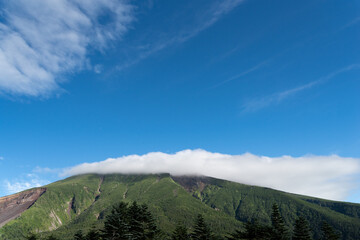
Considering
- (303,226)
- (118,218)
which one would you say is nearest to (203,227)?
(118,218)

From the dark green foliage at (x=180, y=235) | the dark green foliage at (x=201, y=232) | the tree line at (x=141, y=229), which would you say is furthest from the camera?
the dark green foliage at (x=180, y=235)

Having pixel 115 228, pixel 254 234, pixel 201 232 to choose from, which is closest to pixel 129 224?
pixel 115 228

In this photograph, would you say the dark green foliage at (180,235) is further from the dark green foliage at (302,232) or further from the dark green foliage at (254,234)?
the dark green foliage at (302,232)

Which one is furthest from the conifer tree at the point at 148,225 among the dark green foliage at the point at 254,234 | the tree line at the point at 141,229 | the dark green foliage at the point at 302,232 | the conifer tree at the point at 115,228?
the dark green foliage at the point at 302,232

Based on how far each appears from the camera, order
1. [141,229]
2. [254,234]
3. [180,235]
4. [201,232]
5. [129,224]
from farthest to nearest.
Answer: [180,235]
[201,232]
[254,234]
[141,229]
[129,224]

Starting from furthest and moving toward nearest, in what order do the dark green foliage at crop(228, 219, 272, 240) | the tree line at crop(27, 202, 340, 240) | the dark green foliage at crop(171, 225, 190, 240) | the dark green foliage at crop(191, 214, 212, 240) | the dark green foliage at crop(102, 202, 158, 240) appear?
1. the dark green foliage at crop(171, 225, 190, 240)
2. the dark green foliage at crop(191, 214, 212, 240)
3. the dark green foliage at crop(228, 219, 272, 240)
4. the tree line at crop(27, 202, 340, 240)
5. the dark green foliage at crop(102, 202, 158, 240)

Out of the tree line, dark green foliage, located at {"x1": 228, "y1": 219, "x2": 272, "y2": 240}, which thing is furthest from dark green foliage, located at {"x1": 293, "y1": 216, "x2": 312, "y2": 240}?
dark green foliage, located at {"x1": 228, "y1": 219, "x2": 272, "y2": 240}

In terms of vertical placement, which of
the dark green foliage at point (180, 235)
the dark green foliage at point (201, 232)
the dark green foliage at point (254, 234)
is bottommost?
the dark green foliage at point (180, 235)

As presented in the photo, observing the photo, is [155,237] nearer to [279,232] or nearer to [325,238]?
[279,232]

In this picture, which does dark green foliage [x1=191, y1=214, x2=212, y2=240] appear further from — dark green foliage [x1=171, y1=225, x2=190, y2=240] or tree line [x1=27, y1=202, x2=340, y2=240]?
dark green foliage [x1=171, y1=225, x2=190, y2=240]

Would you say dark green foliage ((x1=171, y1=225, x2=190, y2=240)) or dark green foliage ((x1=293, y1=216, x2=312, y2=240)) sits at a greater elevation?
dark green foliage ((x1=293, y1=216, x2=312, y2=240))

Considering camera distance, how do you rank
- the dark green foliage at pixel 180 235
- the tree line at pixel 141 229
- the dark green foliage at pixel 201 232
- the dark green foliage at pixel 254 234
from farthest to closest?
the dark green foliage at pixel 180 235, the dark green foliage at pixel 201 232, the dark green foliage at pixel 254 234, the tree line at pixel 141 229

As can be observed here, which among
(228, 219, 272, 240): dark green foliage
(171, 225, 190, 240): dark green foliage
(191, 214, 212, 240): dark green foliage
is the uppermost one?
(228, 219, 272, 240): dark green foliage

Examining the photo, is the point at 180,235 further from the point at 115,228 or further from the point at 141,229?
the point at 115,228
